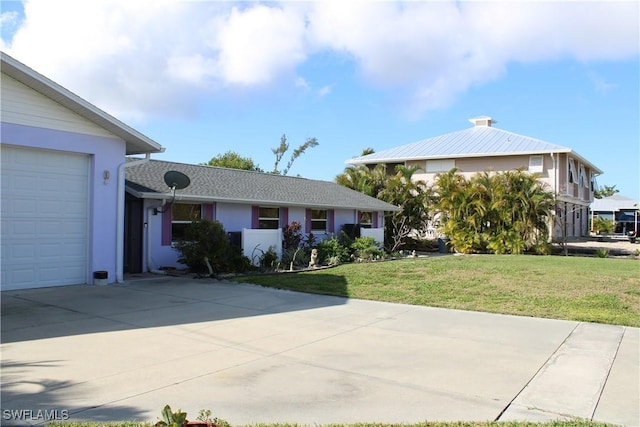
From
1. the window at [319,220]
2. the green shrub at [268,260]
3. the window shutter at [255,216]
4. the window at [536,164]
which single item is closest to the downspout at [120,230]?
the green shrub at [268,260]

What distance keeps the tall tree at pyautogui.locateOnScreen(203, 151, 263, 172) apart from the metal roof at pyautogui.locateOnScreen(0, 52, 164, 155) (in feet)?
119

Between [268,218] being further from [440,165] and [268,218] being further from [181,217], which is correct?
[440,165]

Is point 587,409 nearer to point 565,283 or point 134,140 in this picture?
point 565,283

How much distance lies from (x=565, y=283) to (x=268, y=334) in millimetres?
9569

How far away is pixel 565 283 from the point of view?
13523mm

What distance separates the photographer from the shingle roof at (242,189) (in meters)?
15.5

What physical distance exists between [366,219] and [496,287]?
13469 mm

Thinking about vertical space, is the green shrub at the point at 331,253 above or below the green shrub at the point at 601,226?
below

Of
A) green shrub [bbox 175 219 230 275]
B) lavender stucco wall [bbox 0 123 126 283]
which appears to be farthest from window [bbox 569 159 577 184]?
lavender stucco wall [bbox 0 123 126 283]

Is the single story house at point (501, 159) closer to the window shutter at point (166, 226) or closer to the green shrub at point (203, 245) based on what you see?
the green shrub at point (203, 245)

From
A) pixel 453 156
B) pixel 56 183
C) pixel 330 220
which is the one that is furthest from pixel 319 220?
pixel 453 156
